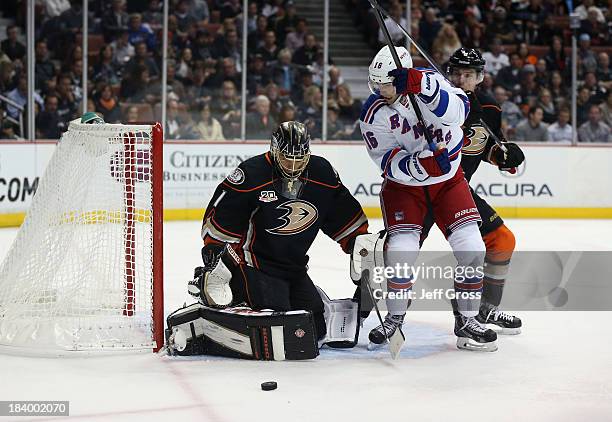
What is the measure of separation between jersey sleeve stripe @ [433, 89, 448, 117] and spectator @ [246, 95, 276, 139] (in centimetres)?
503

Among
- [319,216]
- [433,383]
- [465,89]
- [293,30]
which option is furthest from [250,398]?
[293,30]

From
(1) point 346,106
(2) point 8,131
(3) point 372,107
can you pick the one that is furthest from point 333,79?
(3) point 372,107

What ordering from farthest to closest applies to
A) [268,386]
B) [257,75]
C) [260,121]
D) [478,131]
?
[257,75]
[260,121]
[478,131]
[268,386]

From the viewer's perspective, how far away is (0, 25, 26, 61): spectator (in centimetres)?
827

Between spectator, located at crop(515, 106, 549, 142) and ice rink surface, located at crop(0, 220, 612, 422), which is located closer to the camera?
ice rink surface, located at crop(0, 220, 612, 422)

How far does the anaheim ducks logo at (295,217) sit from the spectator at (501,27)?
22.0 feet

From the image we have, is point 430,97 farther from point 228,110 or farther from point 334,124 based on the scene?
point 334,124

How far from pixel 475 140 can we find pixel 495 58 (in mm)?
5767

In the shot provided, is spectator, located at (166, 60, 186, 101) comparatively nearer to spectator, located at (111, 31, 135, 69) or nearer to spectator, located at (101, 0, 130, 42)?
spectator, located at (111, 31, 135, 69)

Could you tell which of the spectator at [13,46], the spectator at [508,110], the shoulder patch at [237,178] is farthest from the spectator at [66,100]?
the shoulder patch at [237,178]

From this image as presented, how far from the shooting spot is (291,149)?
384cm

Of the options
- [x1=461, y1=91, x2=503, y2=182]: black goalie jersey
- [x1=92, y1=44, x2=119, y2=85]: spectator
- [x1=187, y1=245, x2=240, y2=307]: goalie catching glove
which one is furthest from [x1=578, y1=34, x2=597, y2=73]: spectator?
[x1=187, y1=245, x2=240, y2=307]: goalie catching glove

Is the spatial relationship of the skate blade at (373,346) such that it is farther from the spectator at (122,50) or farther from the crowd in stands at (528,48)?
the crowd in stands at (528,48)

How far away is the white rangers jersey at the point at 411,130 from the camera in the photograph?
3934mm
